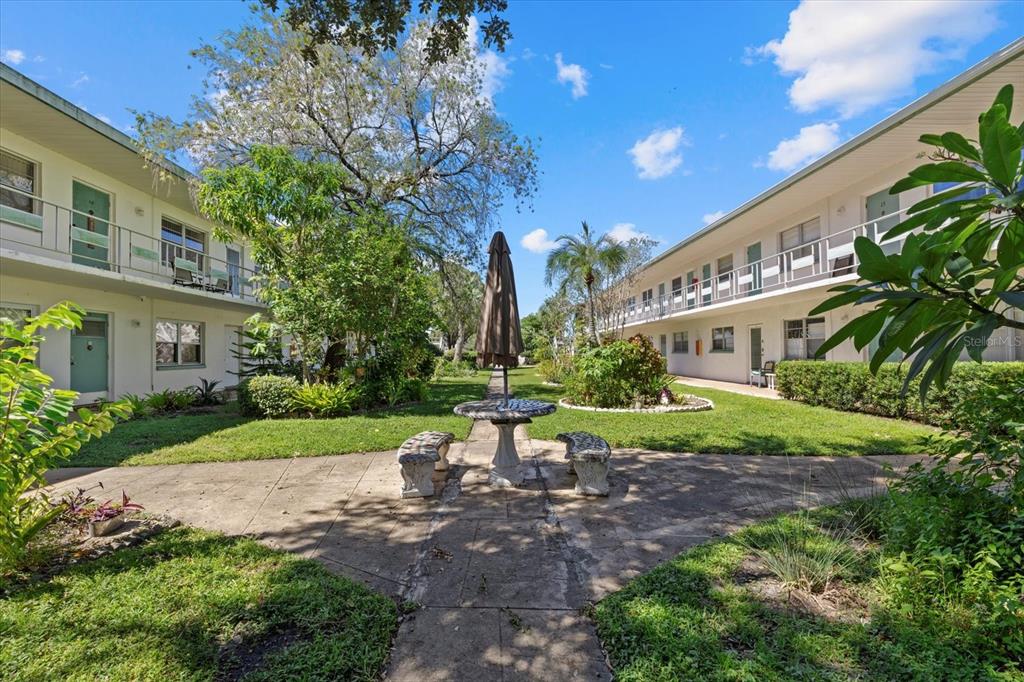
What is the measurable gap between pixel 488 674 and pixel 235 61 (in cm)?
1660

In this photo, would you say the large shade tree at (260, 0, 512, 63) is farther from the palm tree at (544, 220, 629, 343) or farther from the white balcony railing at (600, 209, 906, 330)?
the palm tree at (544, 220, 629, 343)

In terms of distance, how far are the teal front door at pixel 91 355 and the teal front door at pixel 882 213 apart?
2037cm

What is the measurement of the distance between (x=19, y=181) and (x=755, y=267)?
2193 centimetres

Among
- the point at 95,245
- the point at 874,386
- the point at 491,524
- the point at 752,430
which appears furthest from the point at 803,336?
the point at 95,245

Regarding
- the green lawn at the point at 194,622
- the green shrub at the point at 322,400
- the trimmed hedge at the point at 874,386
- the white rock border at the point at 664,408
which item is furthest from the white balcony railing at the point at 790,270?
the green shrub at the point at 322,400

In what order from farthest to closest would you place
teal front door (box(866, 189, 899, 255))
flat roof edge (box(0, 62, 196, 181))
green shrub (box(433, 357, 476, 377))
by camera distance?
1. green shrub (box(433, 357, 476, 377))
2. teal front door (box(866, 189, 899, 255))
3. flat roof edge (box(0, 62, 196, 181))

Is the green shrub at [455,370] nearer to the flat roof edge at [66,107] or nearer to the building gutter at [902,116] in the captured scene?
the flat roof edge at [66,107]

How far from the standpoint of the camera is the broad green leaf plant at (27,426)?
308 cm

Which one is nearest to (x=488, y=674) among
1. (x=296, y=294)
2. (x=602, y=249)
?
(x=296, y=294)

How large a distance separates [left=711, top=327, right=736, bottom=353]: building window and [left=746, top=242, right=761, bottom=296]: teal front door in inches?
130

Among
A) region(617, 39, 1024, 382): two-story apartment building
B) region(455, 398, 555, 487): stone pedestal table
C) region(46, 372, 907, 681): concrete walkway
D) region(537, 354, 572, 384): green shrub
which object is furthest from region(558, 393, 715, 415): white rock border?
region(455, 398, 555, 487): stone pedestal table

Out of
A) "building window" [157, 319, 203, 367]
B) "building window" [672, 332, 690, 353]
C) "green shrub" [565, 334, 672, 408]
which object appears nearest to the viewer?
"green shrub" [565, 334, 672, 408]

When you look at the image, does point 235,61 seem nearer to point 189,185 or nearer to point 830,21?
point 189,185

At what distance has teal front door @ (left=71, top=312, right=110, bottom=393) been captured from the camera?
11.3m
